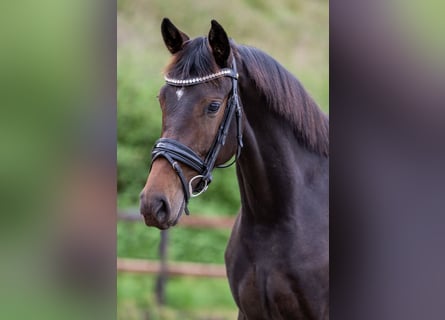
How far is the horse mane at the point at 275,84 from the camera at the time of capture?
195 centimetres

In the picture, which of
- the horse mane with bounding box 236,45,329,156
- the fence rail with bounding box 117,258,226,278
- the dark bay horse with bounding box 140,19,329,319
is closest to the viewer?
the dark bay horse with bounding box 140,19,329,319

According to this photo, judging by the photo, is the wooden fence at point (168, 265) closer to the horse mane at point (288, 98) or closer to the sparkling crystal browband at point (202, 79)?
the horse mane at point (288, 98)

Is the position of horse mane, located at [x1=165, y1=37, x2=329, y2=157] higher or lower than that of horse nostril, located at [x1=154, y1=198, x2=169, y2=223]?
higher

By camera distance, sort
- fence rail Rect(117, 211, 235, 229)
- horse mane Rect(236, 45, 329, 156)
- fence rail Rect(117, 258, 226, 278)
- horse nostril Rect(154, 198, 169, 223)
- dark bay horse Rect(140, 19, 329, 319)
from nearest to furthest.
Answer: horse nostril Rect(154, 198, 169, 223) → dark bay horse Rect(140, 19, 329, 319) → horse mane Rect(236, 45, 329, 156) → fence rail Rect(117, 258, 226, 278) → fence rail Rect(117, 211, 235, 229)

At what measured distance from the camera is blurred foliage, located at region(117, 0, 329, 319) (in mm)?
2150

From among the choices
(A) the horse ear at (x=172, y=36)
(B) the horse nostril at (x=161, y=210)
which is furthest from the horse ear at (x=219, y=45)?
(B) the horse nostril at (x=161, y=210)

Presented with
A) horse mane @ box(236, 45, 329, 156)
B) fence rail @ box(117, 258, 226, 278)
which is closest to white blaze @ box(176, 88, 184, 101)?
horse mane @ box(236, 45, 329, 156)

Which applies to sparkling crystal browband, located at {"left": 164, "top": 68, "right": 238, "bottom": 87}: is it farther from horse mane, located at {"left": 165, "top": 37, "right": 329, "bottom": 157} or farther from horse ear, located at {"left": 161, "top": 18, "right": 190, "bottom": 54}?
horse ear, located at {"left": 161, "top": 18, "right": 190, "bottom": 54}

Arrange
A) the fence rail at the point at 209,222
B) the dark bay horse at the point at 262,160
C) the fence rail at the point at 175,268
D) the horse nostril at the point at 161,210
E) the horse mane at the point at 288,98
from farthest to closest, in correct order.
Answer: the fence rail at the point at 209,222
the fence rail at the point at 175,268
the horse mane at the point at 288,98
the dark bay horse at the point at 262,160
the horse nostril at the point at 161,210

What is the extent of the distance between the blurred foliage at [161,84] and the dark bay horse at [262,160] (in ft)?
0.49

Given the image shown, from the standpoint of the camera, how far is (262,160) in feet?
7.06

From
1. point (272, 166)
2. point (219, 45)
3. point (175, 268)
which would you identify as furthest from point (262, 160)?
point (175, 268)
